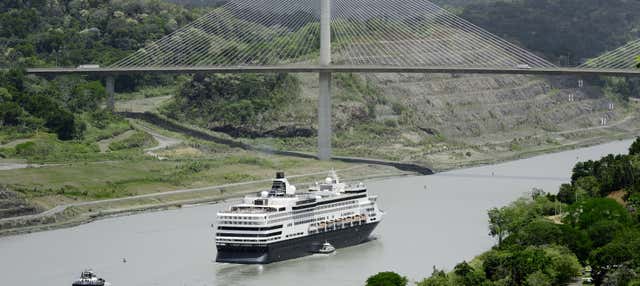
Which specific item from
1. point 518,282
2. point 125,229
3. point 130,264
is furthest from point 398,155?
point 518,282

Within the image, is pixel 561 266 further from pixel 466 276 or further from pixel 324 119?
pixel 324 119

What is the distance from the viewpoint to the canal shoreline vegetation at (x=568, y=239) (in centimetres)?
3597

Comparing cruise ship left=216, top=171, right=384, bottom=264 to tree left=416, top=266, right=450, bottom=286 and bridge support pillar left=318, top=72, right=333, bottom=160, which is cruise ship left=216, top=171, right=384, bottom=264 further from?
bridge support pillar left=318, top=72, right=333, bottom=160

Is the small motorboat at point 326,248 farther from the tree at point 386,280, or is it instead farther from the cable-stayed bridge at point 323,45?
the cable-stayed bridge at point 323,45

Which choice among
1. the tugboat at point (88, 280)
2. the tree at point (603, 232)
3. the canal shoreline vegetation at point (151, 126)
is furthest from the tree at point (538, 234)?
the canal shoreline vegetation at point (151, 126)

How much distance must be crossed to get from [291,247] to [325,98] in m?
24.1

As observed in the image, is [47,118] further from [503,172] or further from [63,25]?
[63,25]

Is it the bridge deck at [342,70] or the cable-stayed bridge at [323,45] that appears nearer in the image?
the bridge deck at [342,70]

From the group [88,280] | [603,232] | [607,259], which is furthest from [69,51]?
[607,259]

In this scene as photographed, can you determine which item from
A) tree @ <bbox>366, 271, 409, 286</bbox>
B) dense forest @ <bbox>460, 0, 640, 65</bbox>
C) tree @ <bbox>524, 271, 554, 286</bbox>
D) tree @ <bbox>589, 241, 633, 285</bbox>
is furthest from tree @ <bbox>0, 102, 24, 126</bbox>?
dense forest @ <bbox>460, 0, 640, 65</bbox>

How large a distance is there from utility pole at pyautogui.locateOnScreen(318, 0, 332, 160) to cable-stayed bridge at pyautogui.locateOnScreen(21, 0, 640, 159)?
4 centimetres

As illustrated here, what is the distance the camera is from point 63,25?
91625 millimetres

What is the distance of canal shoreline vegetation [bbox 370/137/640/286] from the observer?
3597 centimetres

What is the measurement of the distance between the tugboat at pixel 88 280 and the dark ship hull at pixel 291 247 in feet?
16.6
